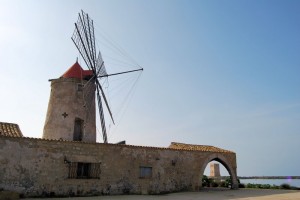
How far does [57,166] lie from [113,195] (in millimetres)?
3318

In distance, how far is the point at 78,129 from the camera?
20375 millimetres

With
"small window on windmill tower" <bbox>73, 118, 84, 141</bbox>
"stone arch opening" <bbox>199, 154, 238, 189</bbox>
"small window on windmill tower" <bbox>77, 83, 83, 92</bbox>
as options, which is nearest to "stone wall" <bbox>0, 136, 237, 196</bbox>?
"stone arch opening" <bbox>199, 154, 238, 189</bbox>

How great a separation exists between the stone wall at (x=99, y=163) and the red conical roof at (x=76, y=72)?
24.6 feet

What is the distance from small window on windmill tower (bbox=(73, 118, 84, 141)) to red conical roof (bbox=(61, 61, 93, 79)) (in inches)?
130

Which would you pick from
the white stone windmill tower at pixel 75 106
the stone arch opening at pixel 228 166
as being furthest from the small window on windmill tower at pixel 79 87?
the stone arch opening at pixel 228 166

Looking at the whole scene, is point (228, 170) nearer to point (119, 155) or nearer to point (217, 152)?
point (217, 152)

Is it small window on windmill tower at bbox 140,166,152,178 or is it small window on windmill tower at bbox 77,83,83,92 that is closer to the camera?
small window on windmill tower at bbox 140,166,152,178

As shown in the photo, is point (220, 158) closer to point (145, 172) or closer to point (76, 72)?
point (145, 172)

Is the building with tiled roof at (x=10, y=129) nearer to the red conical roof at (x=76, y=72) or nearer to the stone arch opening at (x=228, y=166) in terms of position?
the red conical roof at (x=76, y=72)

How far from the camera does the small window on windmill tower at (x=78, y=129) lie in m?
20.1

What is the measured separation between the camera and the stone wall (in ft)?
43.9

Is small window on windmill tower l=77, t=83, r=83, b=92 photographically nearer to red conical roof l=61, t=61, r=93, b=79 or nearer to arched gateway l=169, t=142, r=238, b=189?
red conical roof l=61, t=61, r=93, b=79

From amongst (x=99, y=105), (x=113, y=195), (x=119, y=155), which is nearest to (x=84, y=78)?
(x=99, y=105)

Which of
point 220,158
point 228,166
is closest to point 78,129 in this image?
point 220,158
